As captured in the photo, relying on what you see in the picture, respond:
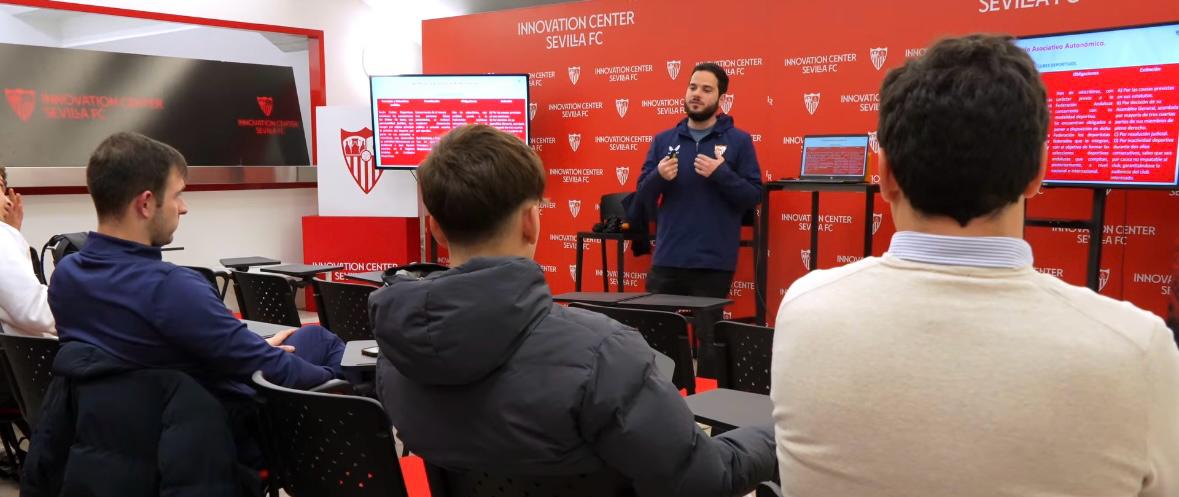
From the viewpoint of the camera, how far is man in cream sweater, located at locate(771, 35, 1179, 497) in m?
0.91

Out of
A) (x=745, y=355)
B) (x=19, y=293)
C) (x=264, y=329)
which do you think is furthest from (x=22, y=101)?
(x=745, y=355)

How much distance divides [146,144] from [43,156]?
4700 mm

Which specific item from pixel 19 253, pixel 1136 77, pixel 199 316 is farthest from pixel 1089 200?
pixel 19 253

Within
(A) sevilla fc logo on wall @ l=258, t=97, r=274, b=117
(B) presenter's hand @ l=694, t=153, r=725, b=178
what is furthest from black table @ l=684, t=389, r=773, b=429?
(A) sevilla fc logo on wall @ l=258, t=97, r=274, b=117

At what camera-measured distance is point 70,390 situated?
2.00 meters

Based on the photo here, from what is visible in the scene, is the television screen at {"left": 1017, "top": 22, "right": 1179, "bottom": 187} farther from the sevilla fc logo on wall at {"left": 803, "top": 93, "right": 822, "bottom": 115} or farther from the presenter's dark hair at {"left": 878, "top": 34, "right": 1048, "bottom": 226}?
the presenter's dark hair at {"left": 878, "top": 34, "right": 1048, "bottom": 226}

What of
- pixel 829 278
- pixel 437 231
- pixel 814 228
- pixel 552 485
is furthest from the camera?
pixel 814 228

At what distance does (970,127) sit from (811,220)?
4488 mm

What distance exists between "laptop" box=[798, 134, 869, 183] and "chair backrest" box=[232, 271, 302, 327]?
2907 millimetres

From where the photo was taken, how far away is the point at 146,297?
6.66 ft

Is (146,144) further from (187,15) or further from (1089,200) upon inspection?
(187,15)

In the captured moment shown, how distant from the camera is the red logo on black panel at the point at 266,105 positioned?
739cm

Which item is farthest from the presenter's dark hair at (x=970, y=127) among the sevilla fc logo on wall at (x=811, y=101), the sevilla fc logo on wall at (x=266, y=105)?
the sevilla fc logo on wall at (x=266, y=105)

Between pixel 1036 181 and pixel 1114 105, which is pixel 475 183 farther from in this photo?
pixel 1114 105
